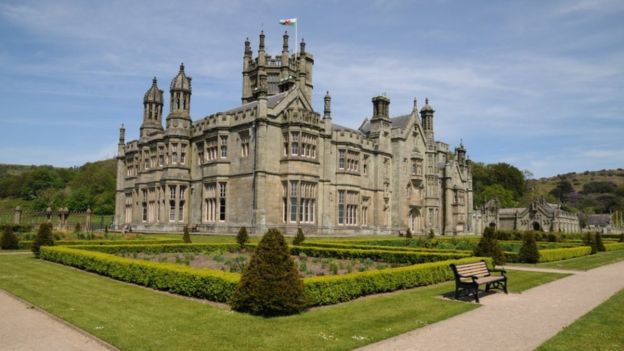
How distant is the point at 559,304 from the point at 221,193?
30172 millimetres

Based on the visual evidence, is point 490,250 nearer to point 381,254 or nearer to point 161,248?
point 381,254

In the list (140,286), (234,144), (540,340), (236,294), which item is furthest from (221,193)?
(540,340)

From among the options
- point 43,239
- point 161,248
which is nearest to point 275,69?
point 161,248

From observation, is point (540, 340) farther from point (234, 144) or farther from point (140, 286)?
point (234, 144)

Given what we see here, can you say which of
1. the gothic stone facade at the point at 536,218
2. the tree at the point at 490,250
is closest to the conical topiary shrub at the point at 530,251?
the tree at the point at 490,250

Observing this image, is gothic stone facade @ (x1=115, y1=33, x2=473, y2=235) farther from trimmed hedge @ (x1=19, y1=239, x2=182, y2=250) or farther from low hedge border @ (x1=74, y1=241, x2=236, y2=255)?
trimmed hedge @ (x1=19, y1=239, x2=182, y2=250)

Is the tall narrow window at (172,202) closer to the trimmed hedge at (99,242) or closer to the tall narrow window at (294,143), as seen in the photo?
the tall narrow window at (294,143)

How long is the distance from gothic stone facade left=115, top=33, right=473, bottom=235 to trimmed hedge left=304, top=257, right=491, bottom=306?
20.9 metres

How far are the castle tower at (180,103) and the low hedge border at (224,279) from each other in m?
26.3

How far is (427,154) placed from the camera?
54.6 meters

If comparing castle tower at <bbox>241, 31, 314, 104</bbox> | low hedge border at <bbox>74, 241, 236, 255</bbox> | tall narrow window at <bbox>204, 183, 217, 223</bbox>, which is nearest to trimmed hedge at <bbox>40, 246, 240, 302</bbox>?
low hedge border at <bbox>74, 241, 236, 255</bbox>

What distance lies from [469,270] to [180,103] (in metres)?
35.3

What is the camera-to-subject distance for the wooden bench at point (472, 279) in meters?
13.2

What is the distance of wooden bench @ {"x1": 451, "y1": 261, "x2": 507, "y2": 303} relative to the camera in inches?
519
